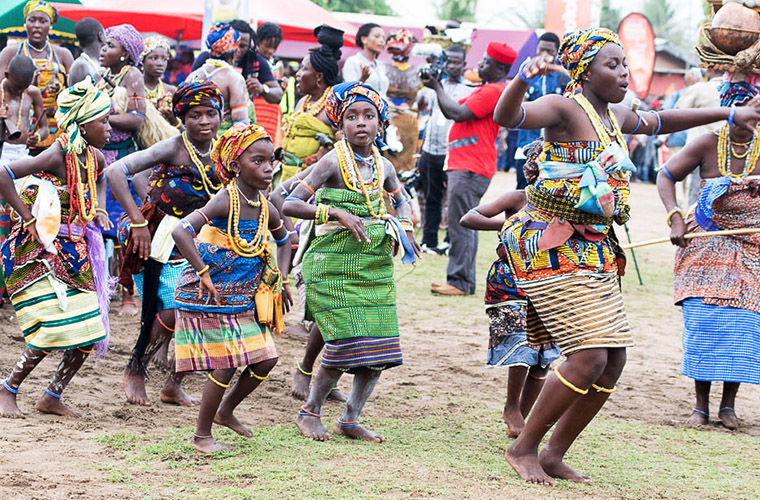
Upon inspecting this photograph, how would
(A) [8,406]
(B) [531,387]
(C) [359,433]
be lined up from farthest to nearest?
1. (B) [531,387]
2. (A) [8,406]
3. (C) [359,433]

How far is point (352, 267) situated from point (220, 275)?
73 centimetres

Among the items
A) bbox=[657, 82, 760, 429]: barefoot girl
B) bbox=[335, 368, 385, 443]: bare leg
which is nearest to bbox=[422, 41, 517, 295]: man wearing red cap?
A: bbox=[657, 82, 760, 429]: barefoot girl

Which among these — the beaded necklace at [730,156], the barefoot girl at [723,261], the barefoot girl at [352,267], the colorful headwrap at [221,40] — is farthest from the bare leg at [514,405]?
the colorful headwrap at [221,40]

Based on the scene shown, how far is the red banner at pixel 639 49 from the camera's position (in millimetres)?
22797

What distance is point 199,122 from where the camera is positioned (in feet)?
18.0

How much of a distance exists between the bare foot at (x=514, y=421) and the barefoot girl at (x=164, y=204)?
6.16 ft

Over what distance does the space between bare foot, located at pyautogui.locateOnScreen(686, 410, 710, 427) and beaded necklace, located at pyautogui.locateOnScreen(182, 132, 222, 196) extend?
319 centimetres

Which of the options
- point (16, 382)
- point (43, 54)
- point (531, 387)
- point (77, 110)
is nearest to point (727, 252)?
point (531, 387)

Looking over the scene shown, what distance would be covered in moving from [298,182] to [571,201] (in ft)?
5.47

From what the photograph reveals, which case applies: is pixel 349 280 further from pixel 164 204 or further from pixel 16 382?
pixel 16 382

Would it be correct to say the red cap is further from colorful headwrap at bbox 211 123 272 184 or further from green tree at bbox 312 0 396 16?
green tree at bbox 312 0 396 16

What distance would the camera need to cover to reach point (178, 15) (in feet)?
54.7

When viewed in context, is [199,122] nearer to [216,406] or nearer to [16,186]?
[16,186]

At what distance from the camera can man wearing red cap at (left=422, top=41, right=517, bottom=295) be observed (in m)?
9.00
